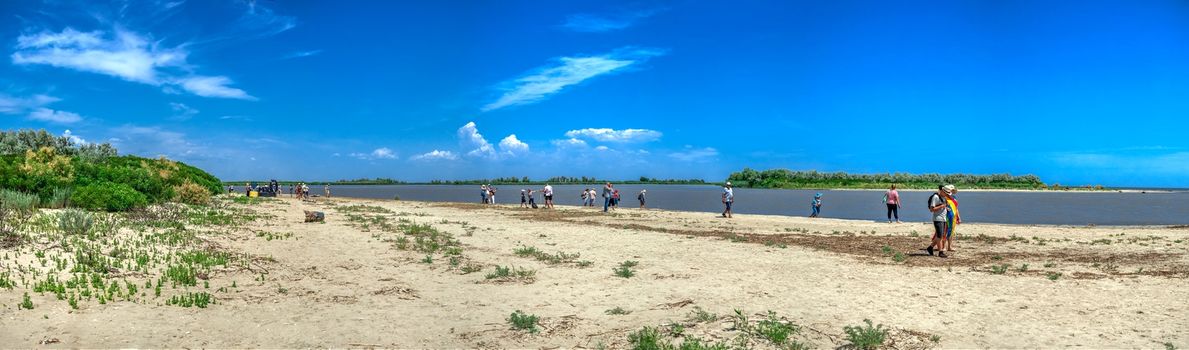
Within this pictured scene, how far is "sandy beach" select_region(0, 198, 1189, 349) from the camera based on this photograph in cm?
782

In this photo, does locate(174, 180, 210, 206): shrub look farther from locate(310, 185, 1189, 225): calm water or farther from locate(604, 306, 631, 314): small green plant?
locate(310, 185, 1189, 225): calm water

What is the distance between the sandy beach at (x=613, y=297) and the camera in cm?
782

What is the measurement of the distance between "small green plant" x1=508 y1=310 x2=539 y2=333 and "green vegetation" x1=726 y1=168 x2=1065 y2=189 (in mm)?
140536

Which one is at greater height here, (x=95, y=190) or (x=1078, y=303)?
(x=95, y=190)

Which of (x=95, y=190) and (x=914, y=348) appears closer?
(x=914, y=348)

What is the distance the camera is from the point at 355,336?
799 cm

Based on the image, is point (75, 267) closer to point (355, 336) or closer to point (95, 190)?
point (355, 336)

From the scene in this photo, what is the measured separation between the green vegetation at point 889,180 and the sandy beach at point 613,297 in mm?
131384

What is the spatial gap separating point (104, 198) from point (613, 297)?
1622 cm

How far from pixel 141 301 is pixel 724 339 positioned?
332 inches

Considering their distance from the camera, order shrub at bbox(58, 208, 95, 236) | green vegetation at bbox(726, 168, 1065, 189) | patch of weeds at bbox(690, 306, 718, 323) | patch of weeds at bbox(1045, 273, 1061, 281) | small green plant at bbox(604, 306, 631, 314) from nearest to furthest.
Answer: patch of weeds at bbox(690, 306, 718, 323) < small green plant at bbox(604, 306, 631, 314) < patch of weeds at bbox(1045, 273, 1061, 281) < shrub at bbox(58, 208, 95, 236) < green vegetation at bbox(726, 168, 1065, 189)

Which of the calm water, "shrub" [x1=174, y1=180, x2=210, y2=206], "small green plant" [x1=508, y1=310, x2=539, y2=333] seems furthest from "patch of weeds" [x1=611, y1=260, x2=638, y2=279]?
the calm water

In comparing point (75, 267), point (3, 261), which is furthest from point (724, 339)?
point (3, 261)

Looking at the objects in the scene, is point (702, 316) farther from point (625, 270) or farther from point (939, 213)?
point (939, 213)
